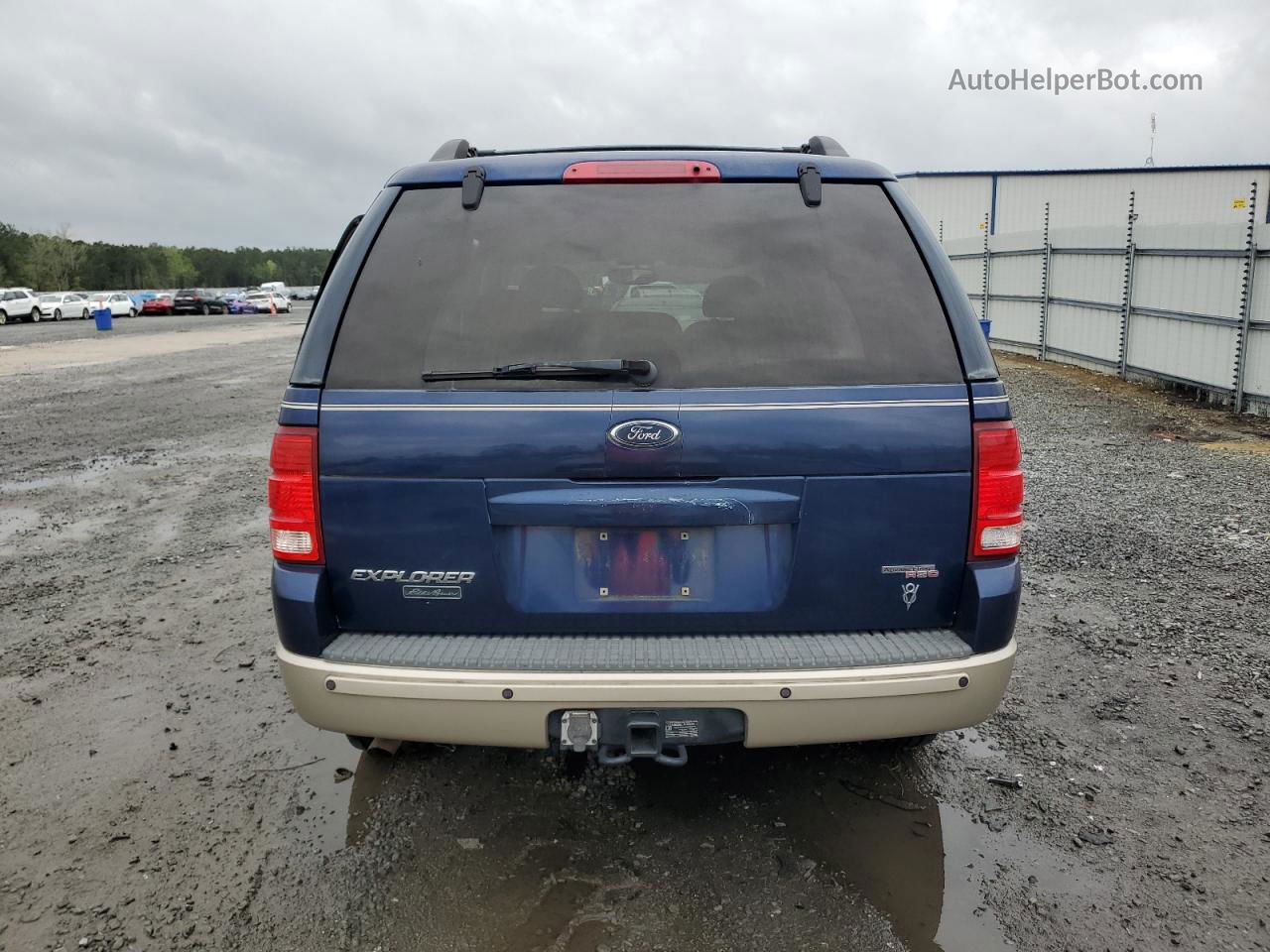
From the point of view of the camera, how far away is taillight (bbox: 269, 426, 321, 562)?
2.55 meters

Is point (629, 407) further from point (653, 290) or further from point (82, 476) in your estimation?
point (82, 476)

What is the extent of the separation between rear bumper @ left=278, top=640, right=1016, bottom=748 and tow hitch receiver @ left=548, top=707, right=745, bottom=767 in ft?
0.10

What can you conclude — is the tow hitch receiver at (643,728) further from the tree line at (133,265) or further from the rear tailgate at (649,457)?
the tree line at (133,265)

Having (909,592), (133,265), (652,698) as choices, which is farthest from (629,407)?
(133,265)

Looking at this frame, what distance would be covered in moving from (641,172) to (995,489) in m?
1.37

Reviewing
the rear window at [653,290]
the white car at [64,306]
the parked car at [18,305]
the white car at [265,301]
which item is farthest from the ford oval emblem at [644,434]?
the white car at [265,301]

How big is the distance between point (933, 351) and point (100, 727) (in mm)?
3496

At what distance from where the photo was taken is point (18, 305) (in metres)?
46.0

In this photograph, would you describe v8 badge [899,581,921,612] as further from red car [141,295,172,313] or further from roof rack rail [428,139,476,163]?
red car [141,295,172,313]

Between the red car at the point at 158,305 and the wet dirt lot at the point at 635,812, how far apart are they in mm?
58184

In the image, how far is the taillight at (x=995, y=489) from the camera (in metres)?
2.55

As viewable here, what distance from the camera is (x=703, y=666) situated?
97.0 inches

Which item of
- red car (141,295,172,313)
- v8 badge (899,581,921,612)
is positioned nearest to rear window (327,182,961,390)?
v8 badge (899,581,921,612)

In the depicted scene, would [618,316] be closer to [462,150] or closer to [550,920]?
[462,150]
